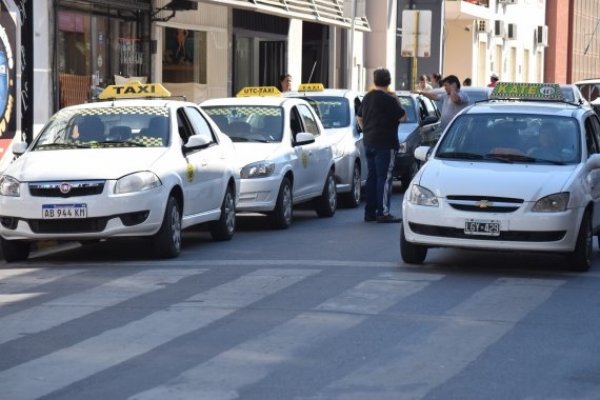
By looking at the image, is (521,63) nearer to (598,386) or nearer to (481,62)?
(481,62)

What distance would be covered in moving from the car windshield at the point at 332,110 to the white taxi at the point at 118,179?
19.6ft

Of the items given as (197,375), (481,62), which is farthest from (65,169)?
(481,62)

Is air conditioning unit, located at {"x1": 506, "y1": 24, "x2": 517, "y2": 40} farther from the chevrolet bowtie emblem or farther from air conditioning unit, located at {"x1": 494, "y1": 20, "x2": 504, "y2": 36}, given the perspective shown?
the chevrolet bowtie emblem

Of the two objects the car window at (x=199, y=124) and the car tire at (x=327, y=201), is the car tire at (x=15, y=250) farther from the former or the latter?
the car tire at (x=327, y=201)

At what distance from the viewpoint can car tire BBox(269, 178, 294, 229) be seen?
57.3ft

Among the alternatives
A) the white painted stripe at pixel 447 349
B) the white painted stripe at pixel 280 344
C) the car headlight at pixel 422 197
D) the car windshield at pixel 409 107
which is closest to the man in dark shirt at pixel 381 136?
the car headlight at pixel 422 197

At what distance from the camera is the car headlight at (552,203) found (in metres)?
12.8

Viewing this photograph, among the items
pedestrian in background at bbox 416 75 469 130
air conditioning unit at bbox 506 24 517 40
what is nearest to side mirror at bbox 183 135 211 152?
pedestrian in background at bbox 416 75 469 130

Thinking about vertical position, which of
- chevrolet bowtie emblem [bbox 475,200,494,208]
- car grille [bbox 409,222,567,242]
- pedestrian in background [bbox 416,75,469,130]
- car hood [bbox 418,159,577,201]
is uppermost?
pedestrian in background [bbox 416,75,469,130]

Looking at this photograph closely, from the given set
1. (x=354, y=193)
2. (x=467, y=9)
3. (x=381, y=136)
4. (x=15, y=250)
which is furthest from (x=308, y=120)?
(x=467, y=9)

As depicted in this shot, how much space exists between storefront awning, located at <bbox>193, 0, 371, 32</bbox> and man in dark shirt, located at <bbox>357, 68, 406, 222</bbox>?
9.97m

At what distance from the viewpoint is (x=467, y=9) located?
52656mm

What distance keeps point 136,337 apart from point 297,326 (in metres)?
1.14

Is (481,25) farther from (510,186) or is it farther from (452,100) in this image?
(510,186)
